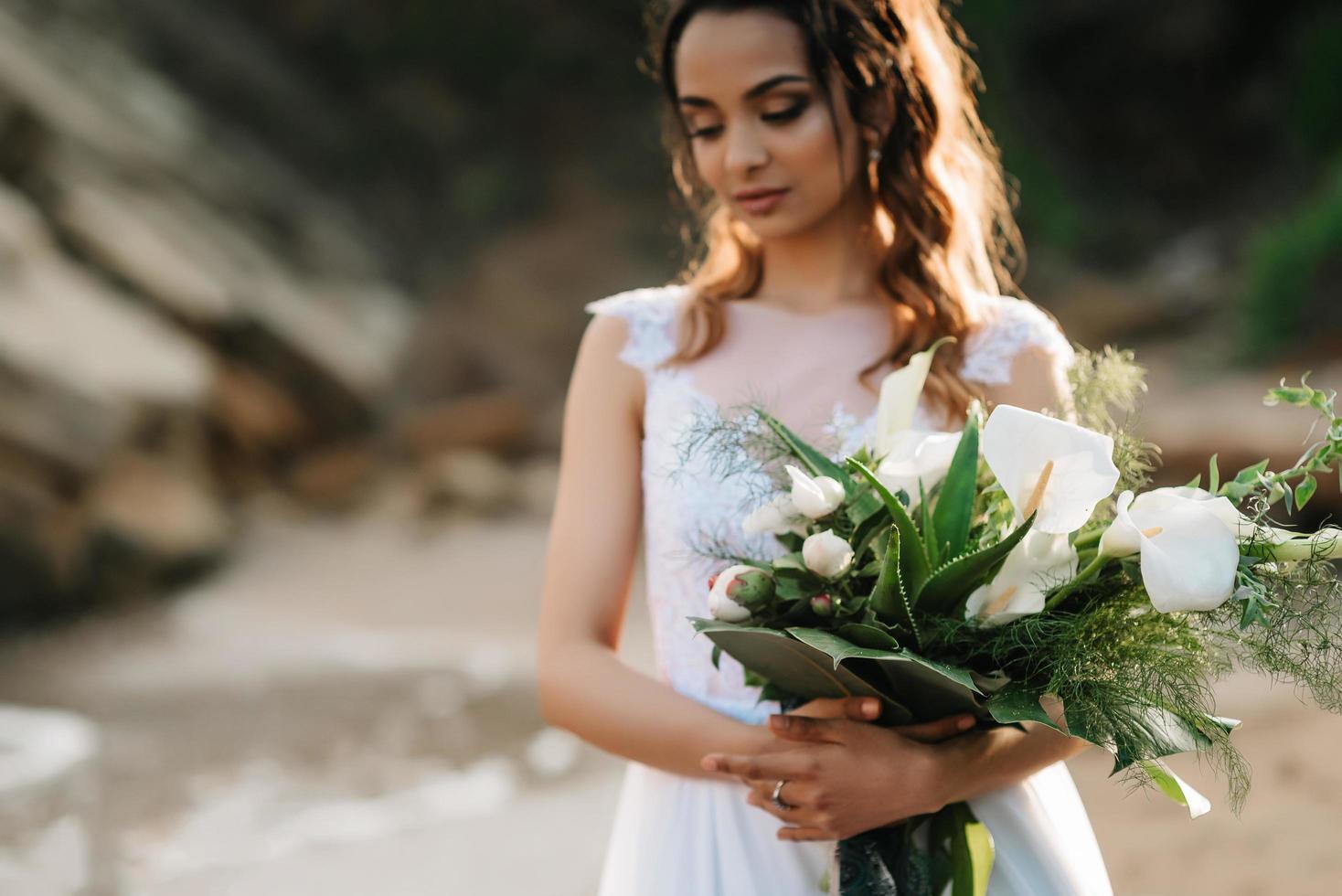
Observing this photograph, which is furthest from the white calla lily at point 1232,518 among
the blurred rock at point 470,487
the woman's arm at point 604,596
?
the blurred rock at point 470,487

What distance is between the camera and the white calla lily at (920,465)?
4.12 feet

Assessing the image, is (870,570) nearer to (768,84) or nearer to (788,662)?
(788,662)

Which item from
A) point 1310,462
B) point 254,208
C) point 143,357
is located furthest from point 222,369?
point 1310,462

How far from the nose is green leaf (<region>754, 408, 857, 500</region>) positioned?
0.49 meters

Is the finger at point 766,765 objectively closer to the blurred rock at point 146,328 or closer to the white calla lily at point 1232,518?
the white calla lily at point 1232,518

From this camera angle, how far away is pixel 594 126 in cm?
1505

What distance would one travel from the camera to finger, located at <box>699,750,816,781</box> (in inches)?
53.6

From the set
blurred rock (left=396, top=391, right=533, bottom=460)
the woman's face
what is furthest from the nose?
blurred rock (left=396, top=391, right=533, bottom=460)

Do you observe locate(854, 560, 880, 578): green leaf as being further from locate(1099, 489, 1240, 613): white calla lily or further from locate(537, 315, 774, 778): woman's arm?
locate(537, 315, 774, 778): woman's arm

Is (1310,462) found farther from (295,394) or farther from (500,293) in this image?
(500,293)

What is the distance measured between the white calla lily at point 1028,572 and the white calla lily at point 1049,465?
0.8 inches

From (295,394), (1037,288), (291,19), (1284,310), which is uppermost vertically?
(291,19)

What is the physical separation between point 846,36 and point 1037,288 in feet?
33.9

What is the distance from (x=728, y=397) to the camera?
184 cm
